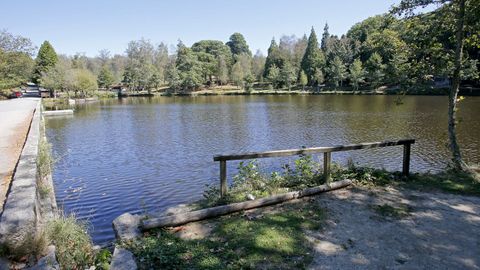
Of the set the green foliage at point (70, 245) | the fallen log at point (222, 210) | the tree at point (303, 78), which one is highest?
the tree at point (303, 78)

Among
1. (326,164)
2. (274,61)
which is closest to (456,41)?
(326,164)

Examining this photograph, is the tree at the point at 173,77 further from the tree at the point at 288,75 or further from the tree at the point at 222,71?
the tree at the point at 288,75

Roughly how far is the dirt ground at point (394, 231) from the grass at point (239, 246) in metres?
0.21

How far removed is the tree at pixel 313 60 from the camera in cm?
8519

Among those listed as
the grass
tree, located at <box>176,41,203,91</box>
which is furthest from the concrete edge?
tree, located at <box>176,41,203,91</box>

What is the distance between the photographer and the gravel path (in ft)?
14.0

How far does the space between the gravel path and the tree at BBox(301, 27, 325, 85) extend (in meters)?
80.7

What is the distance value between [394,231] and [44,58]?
296 feet

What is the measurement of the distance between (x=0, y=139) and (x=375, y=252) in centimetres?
1373

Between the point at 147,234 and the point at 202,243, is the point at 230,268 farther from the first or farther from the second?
the point at 147,234

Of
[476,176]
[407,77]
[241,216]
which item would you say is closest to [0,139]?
[241,216]

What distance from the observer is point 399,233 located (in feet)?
16.8

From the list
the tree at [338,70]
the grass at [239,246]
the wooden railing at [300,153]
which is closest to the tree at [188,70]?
the tree at [338,70]

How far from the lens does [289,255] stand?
4395mm
